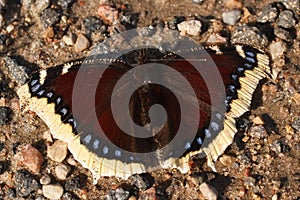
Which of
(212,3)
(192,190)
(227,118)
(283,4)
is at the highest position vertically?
(212,3)

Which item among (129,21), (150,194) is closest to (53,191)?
(150,194)

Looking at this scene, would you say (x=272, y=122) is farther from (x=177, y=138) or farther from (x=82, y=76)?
(x=82, y=76)

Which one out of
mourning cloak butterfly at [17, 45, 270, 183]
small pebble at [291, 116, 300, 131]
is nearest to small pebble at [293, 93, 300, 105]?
small pebble at [291, 116, 300, 131]

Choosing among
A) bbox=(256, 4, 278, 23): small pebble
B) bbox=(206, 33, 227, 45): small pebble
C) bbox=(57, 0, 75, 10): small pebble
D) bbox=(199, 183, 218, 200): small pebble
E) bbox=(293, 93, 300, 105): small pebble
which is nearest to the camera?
bbox=(199, 183, 218, 200): small pebble

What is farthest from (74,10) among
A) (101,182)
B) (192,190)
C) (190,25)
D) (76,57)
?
(192,190)

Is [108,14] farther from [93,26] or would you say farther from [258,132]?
[258,132]

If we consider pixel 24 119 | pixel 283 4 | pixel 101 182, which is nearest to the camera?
pixel 101 182

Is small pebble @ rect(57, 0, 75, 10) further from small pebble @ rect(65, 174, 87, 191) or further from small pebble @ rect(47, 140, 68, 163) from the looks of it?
small pebble @ rect(65, 174, 87, 191)
